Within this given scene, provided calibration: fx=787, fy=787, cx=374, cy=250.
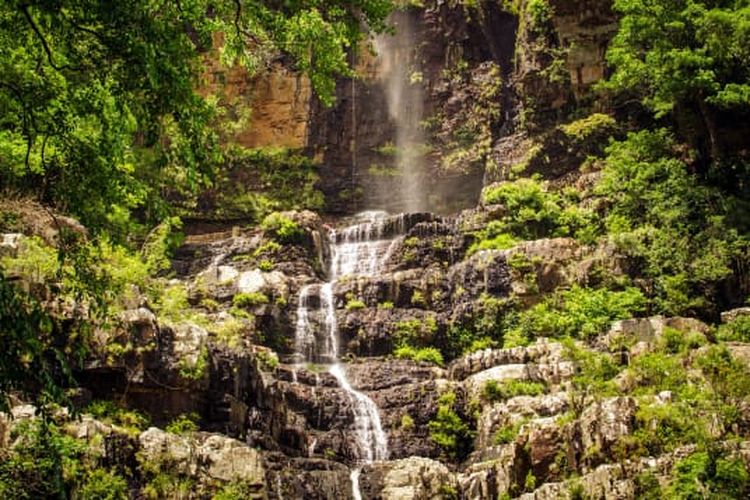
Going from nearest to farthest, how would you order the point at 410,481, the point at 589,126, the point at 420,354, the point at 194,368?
the point at 194,368, the point at 410,481, the point at 420,354, the point at 589,126

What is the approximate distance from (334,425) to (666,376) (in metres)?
8.04

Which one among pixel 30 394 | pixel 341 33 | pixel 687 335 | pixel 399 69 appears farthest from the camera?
pixel 399 69

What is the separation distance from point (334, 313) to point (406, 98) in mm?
15406

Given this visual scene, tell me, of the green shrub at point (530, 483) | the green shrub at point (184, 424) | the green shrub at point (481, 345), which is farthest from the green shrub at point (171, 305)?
the green shrub at point (530, 483)

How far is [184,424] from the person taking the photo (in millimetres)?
15109

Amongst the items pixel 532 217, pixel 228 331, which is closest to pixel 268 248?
pixel 228 331

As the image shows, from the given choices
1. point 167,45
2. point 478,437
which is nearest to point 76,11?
point 167,45

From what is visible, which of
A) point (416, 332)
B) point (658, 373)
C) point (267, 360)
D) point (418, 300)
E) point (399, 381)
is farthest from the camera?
point (418, 300)

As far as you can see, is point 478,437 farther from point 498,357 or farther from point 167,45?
point 167,45

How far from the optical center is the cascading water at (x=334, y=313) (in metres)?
19.0

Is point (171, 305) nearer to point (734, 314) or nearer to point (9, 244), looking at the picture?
point (9, 244)

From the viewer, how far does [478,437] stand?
1816cm

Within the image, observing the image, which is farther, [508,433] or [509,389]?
[509,389]

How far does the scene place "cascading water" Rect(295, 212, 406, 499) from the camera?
1905cm
